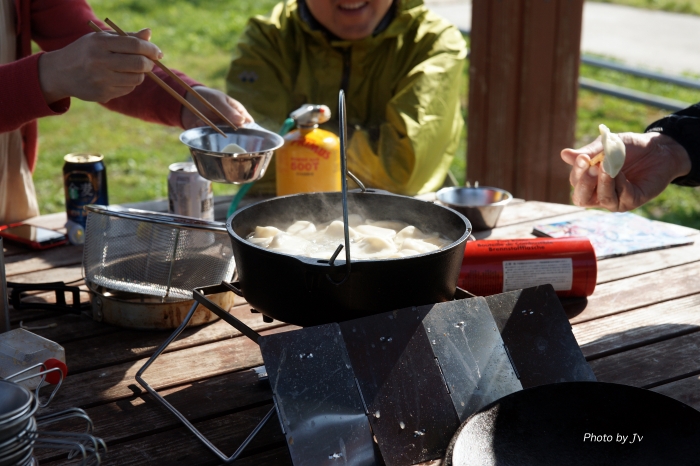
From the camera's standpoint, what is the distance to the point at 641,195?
6.21ft

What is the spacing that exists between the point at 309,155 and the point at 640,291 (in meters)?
1.01

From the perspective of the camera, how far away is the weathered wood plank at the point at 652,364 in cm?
157

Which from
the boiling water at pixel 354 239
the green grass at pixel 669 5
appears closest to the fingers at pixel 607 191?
the boiling water at pixel 354 239

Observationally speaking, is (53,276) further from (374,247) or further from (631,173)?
(631,173)

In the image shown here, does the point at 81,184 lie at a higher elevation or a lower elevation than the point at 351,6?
lower

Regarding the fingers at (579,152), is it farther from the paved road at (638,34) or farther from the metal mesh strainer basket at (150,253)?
the paved road at (638,34)

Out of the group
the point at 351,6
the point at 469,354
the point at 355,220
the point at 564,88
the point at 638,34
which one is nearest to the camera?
the point at 469,354

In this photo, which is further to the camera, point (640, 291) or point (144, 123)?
point (144, 123)

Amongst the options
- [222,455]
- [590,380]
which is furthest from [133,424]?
[590,380]

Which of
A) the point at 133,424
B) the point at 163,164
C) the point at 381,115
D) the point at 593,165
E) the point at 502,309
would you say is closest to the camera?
the point at 133,424

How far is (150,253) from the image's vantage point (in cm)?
179

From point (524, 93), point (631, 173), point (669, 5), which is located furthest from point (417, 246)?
point (669, 5)

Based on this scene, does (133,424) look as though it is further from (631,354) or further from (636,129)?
(636,129)

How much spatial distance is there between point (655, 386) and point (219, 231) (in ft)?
3.31
